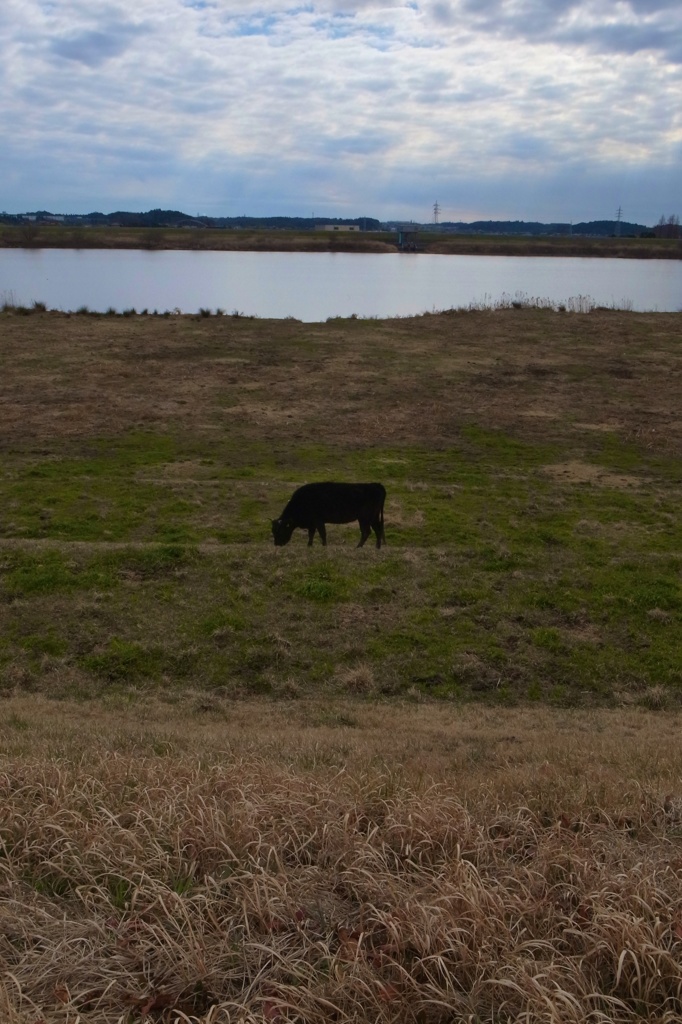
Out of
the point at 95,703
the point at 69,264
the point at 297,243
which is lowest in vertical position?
the point at 95,703

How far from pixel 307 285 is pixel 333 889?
4504 centimetres

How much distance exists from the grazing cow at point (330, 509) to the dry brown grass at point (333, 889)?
5.29m

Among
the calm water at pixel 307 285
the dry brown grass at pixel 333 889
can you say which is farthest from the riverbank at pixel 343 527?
the calm water at pixel 307 285

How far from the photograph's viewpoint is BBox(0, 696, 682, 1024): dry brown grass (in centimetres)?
297

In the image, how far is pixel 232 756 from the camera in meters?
5.65

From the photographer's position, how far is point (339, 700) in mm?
7852

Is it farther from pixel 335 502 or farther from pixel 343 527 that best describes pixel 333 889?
pixel 343 527

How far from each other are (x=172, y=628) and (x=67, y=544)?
8.33ft

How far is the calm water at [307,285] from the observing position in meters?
36.3

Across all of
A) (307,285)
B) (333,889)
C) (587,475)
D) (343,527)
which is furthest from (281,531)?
(307,285)

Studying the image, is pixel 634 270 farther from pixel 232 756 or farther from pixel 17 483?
pixel 232 756

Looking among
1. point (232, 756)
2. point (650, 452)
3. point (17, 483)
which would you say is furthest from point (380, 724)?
point (650, 452)

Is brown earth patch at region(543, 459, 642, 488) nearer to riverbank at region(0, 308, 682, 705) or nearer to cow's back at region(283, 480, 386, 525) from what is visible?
riverbank at region(0, 308, 682, 705)

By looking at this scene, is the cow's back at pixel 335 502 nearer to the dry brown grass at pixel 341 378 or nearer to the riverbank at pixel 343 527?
the riverbank at pixel 343 527
